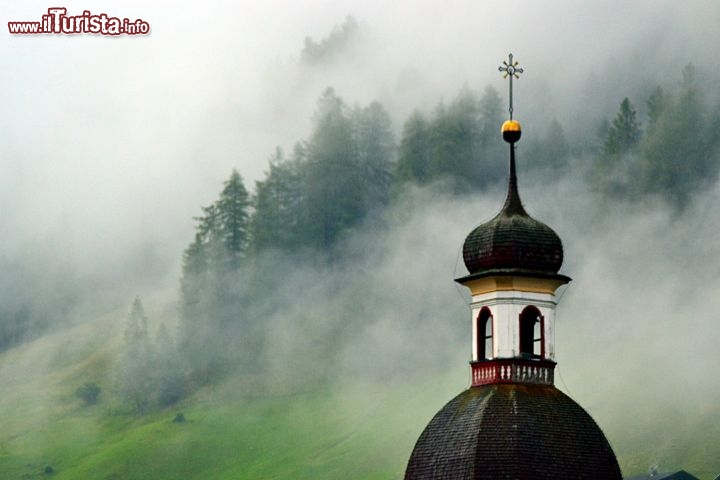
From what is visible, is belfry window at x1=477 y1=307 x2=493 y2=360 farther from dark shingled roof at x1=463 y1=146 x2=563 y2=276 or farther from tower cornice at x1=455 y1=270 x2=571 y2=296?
dark shingled roof at x1=463 y1=146 x2=563 y2=276

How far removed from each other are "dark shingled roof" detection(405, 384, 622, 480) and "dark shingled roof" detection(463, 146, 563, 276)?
11.1ft

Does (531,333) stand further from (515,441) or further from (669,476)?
(669,476)

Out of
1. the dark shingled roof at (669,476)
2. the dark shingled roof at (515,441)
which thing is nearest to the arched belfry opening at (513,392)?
the dark shingled roof at (515,441)

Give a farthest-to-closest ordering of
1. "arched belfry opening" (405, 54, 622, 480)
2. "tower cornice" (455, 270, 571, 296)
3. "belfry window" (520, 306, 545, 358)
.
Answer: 1. "tower cornice" (455, 270, 571, 296)
2. "belfry window" (520, 306, 545, 358)
3. "arched belfry opening" (405, 54, 622, 480)

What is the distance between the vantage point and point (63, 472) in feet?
646

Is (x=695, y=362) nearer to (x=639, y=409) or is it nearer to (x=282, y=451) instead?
(x=639, y=409)

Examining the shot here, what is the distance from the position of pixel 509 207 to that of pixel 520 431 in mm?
7060

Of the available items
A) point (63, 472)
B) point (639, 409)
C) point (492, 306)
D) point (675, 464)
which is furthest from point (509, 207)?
point (63, 472)

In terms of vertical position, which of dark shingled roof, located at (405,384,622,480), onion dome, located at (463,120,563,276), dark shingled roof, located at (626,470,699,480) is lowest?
dark shingled roof, located at (405,384,622,480)

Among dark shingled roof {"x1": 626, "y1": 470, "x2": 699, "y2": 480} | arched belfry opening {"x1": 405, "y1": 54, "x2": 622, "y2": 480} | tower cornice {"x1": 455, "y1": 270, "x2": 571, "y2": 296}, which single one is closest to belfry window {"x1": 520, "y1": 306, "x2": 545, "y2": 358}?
arched belfry opening {"x1": 405, "y1": 54, "x2": 622, "y2": 480}

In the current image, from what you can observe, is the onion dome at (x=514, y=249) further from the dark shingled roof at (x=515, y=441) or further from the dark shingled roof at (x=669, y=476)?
the dark shingled roof at (x=669, y=476)

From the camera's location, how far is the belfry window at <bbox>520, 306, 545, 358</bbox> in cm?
6456

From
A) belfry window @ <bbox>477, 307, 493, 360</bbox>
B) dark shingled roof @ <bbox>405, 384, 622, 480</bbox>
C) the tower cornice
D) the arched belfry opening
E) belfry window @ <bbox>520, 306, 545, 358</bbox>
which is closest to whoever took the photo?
dark shingled roof @ <bbox>405, 384, 622, 480</bbox>

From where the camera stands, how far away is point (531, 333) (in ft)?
213
